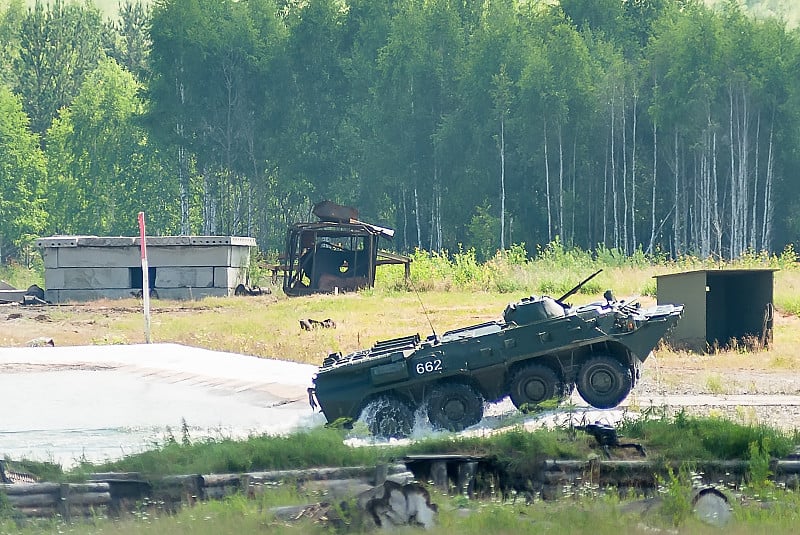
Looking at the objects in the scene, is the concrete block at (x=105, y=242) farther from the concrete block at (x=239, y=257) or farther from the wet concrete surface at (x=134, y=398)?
the wet concrete surface at (x=134, y=398)

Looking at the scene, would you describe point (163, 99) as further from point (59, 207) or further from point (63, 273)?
point (63, 273)

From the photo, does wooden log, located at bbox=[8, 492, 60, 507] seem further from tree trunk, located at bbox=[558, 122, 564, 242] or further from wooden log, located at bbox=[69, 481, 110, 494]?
tree trunk, located at bbox=[558, 122, 564, 242]

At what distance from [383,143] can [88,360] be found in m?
43.5

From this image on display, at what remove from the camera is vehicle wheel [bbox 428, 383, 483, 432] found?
47.5 feet

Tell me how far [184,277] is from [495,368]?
24.7 m

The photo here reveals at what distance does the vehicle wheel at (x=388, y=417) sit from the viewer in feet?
46.9

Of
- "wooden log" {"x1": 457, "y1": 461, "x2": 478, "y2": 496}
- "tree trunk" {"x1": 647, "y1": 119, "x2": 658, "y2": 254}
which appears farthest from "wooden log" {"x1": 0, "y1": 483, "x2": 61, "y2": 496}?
"tree trunk" {"x1": 647, "y1": 119, "x2": 658, "y2": 254}

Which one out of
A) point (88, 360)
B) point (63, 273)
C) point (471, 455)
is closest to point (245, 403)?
point (88, 360)

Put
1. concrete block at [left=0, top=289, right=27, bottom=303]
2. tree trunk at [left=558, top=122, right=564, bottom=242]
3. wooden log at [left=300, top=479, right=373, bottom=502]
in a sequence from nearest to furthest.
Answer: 1. wooden log at [left=300, top=479, right=373, bottom=502]
2. concrete block at [left=0, top=289, right=27, bottom=303]
3. tree trunk at [left=558, top=122, right=564, bottom=242]

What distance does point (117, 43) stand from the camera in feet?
339

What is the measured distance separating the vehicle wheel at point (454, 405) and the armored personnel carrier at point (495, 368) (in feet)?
0.03

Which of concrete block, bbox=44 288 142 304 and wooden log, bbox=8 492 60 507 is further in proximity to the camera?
concrete block, bbox=44 288 142 304

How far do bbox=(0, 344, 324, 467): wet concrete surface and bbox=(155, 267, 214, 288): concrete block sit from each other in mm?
14176

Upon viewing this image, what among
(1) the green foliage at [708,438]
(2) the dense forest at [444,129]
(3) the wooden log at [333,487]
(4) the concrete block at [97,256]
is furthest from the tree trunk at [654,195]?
(3) the wooden log at [333,487]
